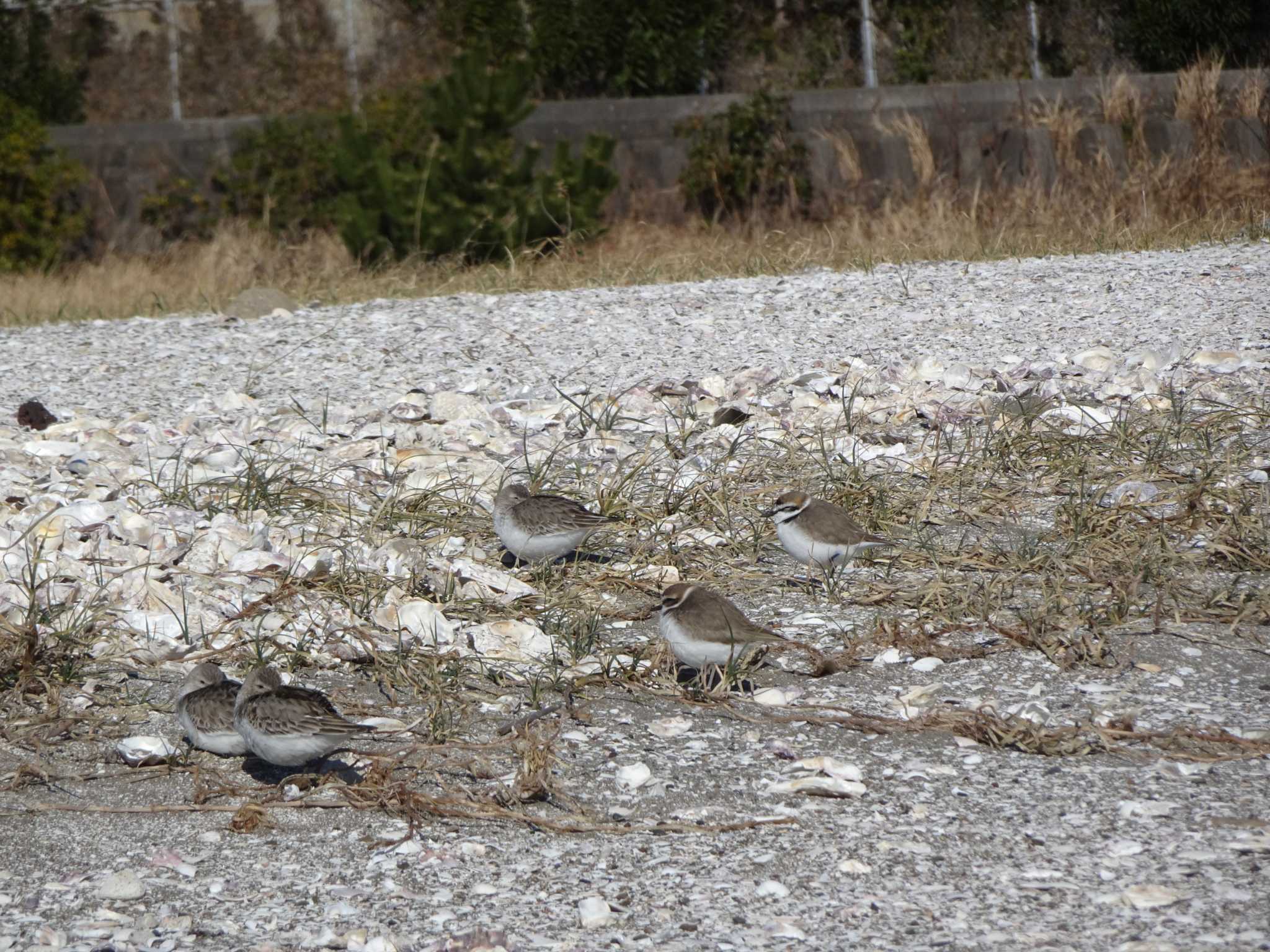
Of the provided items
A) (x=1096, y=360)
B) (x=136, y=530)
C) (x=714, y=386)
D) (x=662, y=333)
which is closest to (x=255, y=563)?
(x=136, y=530)

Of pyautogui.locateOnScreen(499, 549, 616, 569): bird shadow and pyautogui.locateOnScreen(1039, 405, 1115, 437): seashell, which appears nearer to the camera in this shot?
pyautogui.locateOnScreen(499, 549, 616, 569): bird shadow

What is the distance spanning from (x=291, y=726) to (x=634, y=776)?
997mm

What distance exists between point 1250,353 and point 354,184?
929 centimetres

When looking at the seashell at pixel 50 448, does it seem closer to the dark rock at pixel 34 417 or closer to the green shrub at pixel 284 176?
the dark rock at pixel 34 417

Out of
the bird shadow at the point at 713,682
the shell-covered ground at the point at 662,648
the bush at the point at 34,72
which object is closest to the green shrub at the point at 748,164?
the shell-covered ground at the point at 662,648

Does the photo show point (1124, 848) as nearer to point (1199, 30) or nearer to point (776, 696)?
point (776, 696)

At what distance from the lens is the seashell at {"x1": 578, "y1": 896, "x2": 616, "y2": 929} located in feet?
11.4

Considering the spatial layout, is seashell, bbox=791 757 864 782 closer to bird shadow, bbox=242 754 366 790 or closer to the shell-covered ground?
the shell-covered ground

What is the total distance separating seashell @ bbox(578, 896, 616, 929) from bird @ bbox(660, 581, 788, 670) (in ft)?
4.10

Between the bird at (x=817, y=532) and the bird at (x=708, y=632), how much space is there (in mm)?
709

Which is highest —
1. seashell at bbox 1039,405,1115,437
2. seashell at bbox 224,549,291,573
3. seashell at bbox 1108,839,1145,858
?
seashell at bbox 224,549,291,573

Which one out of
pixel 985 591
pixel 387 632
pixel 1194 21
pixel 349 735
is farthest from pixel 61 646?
pixel 1194 21

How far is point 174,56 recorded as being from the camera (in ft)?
71.6

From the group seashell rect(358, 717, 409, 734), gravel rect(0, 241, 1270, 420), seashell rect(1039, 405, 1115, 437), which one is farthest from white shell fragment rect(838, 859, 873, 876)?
gravel rect(0, 241, 1270, 420)
